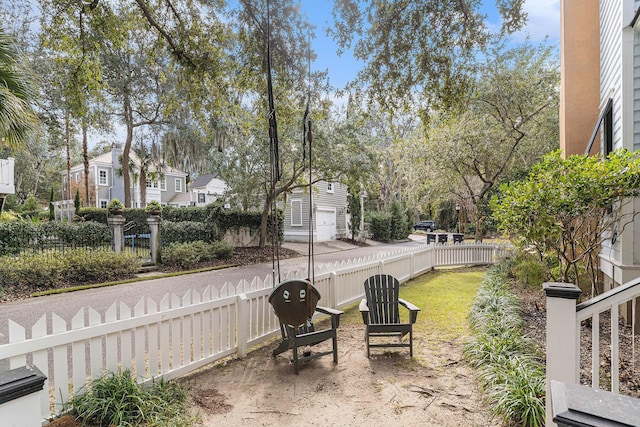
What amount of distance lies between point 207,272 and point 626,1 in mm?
10566

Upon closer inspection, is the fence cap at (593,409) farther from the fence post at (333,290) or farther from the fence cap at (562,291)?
the fence post at (333,290)

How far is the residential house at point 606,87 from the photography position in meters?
4.29

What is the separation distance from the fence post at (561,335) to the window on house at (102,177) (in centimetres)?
2903

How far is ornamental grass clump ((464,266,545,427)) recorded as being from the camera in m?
2.47

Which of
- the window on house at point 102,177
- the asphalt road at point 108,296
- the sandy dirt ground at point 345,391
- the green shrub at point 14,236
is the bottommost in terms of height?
the asphalt road at point 108,296

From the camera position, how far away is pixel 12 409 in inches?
51.0

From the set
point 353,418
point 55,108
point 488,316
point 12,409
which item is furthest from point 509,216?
point 55,108

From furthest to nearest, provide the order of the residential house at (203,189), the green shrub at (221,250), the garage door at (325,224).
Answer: the residential house at (203,189), the garage door at (325,224), the green shrub at (221,250)

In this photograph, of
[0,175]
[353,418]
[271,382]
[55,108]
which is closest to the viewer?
[353,418]

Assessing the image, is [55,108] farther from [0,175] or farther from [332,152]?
[332,152]

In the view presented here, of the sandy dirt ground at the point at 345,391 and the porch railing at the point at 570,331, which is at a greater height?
the porch railing at the point at 570,331

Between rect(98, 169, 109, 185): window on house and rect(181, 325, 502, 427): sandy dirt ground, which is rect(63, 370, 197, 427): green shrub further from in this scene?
rect(98, 169, 109, 185): window on house

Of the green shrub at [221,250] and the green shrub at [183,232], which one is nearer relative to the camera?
the green shrub at [221,250]

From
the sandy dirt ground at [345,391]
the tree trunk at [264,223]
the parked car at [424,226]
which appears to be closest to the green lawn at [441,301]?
the sandy dirt ground at [345,391]
